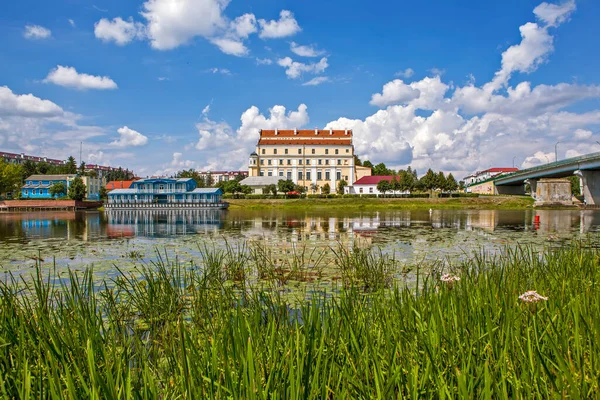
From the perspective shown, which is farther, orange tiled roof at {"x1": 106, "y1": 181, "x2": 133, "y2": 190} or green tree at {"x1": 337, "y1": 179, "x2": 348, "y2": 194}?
orange tiled roof at {"x1": 106, "y1": 181, "x2": 133, "y2": 190}

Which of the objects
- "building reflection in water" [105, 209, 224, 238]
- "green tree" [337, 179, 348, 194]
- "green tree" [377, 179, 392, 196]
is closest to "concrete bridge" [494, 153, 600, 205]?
"green tree" [377, 179, 392, 196]

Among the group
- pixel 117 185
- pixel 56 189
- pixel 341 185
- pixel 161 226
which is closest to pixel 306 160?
pixel 341 185

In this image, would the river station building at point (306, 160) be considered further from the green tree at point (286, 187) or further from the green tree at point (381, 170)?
the green tree at point (286, 187)

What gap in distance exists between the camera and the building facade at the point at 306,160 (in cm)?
8569

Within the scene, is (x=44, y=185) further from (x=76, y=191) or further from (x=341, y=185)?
(x=341, y=185)

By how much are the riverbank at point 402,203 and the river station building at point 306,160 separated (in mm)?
28126

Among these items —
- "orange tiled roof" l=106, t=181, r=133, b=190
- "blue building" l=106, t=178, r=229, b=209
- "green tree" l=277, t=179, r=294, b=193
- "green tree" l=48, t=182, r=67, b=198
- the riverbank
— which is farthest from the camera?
"orange tiled roof" l=106, t=181, r=133, b=190

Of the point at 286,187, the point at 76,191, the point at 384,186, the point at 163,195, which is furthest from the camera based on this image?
the point at 384,186

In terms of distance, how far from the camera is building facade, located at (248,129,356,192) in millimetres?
85688

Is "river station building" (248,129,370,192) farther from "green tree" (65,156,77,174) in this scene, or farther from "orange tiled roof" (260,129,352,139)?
"green tree" (65,156,77,174)

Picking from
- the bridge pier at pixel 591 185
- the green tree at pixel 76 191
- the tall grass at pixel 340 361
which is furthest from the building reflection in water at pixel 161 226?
the bridge pier at pixel 591 185

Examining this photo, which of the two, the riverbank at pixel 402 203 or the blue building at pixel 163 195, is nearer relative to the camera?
the riverbank at pixel 402 203

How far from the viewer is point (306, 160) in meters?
86.5

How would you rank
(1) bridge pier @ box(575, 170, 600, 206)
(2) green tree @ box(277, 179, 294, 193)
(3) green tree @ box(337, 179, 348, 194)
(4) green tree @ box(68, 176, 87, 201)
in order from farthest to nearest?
(3) green tree @ box(337, 179, 348, 194)
(2) green tree @ box(277, 179, 294, 193)
(4) green tree @ box(68, 176, 87, 201)
(1) bridge pier @ box(575, 170, 600, 206)
